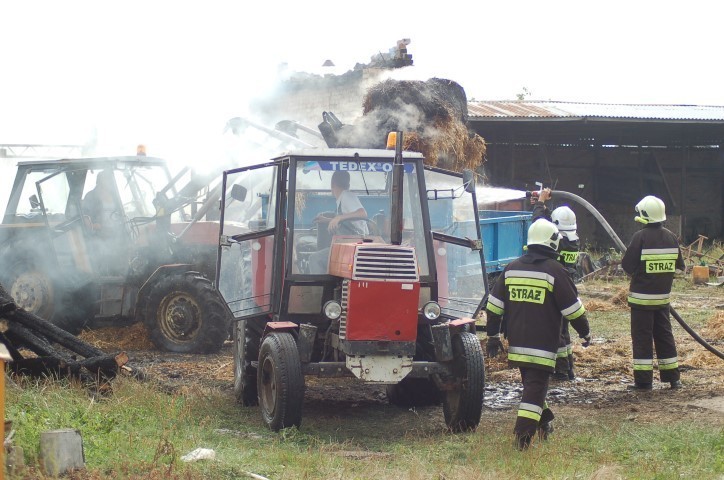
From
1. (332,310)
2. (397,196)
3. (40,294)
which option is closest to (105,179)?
(40,294)

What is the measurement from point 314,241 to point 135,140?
818cm

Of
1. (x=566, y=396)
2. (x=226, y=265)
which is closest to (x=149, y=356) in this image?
(x=226, y=265)

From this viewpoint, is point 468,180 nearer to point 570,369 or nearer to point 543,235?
point 543,235

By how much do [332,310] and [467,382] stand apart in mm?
1184

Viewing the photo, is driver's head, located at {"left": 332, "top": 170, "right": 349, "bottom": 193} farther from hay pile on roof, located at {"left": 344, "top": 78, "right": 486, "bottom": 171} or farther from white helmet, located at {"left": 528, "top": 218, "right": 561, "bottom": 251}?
hay pile on roof, located at {"left": 344, "top": 78, "right": 486, "bottom": 171}

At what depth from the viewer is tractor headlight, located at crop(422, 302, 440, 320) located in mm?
7336

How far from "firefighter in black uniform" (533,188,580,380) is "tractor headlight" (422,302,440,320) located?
94.4 inches

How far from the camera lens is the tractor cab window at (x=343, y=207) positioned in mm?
7578

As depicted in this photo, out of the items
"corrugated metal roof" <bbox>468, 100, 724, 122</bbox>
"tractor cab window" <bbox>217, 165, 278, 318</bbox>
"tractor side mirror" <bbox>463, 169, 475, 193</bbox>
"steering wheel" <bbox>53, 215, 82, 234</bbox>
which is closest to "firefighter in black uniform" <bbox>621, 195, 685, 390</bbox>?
"tractor side mirror" <bbox>463, 169, 475, 193</bbox>

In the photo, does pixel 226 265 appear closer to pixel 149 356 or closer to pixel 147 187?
pixel 149 356

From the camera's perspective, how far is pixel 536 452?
20.6 ft

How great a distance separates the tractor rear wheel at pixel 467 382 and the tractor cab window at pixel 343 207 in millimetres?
713

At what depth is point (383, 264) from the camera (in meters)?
6.98

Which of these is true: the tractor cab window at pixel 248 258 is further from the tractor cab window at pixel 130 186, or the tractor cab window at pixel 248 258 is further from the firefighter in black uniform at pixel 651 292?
the firefighter in black uniform at pixel 651 292
